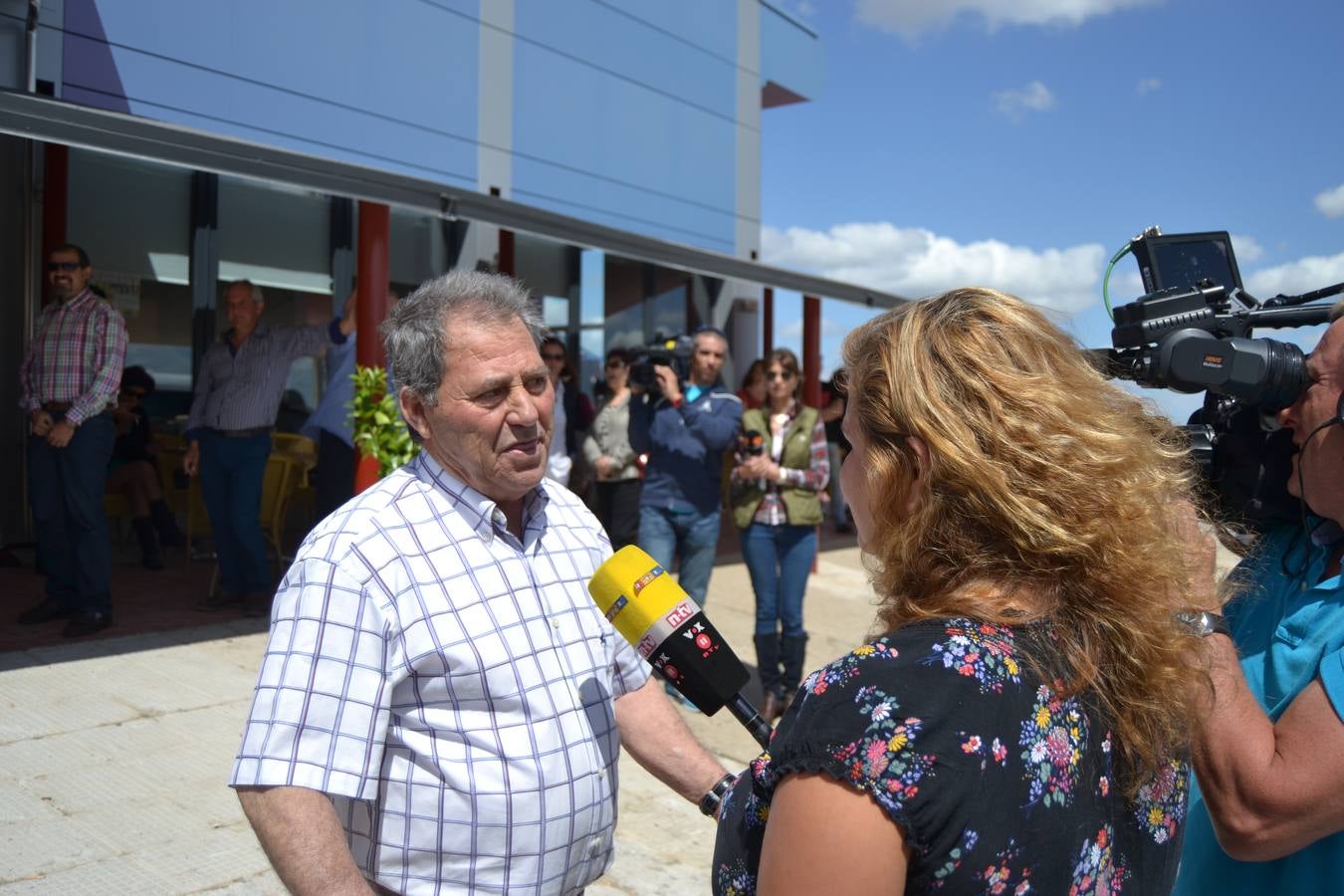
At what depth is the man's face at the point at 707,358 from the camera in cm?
590

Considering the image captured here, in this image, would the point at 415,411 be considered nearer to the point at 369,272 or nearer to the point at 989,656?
the point at 989,656

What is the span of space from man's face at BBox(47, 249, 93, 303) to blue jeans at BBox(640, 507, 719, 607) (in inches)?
136

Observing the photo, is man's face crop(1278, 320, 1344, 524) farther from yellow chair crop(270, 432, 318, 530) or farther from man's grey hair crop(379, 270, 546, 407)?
yellow chair crop(270, 432, 318, 530)

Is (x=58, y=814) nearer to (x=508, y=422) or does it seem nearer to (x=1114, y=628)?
(x=508, y=422)

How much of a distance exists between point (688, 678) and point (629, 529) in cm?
528

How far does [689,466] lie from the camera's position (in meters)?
5.68

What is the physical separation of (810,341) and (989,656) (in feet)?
34.9

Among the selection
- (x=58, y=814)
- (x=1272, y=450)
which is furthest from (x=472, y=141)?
(x=1272, y=450)

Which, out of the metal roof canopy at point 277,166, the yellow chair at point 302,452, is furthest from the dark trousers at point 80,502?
the yellow chair at point 302,452

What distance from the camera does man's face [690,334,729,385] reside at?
232 inches

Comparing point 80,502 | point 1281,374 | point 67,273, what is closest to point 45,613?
point 80,502

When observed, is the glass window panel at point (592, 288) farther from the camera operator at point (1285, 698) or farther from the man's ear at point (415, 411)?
the camera operator at point (1285, 698)

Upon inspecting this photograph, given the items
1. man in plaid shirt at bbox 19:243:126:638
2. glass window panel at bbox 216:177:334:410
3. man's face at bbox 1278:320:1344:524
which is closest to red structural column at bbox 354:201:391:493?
man in plaid shirt at bbox 19:243:126:638

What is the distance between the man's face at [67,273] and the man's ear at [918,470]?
5925mm
